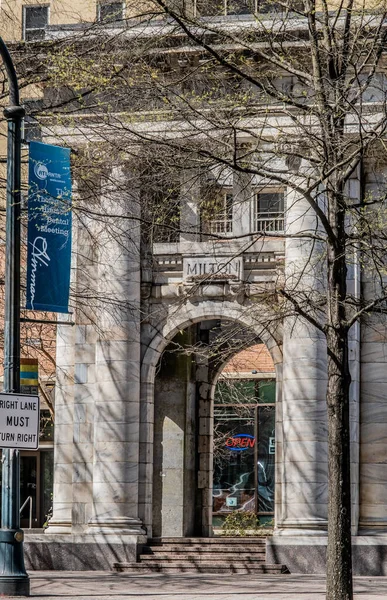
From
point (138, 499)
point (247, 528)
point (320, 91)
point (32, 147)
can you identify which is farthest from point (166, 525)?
point (320, 91)

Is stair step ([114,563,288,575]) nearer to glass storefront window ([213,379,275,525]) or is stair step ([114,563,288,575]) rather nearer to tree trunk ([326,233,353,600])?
tree trunk ([326,233,353,600])

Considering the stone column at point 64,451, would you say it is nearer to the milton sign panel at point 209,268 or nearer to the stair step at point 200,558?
the stair step at point 200,558

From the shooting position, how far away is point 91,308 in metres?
31.2

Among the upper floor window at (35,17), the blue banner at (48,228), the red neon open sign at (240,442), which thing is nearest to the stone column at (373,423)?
the blue banner at (48,228)

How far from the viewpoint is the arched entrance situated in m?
34.2

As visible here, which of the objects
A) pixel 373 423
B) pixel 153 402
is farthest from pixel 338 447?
pixel 153 402

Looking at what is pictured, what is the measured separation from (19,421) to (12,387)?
83 centimetres

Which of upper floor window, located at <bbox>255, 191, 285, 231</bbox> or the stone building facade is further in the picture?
upper floor window, located at <bbox>255, 191, 285, 231</bbox>

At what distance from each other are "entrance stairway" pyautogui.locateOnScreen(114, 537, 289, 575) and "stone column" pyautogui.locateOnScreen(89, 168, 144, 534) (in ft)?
2.38

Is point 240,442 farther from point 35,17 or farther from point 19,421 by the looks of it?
point 19,421

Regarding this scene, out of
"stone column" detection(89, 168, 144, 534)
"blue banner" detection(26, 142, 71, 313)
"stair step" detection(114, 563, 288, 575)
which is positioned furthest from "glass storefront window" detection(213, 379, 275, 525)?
"blue banner" detection(26, 142, 71, 313)

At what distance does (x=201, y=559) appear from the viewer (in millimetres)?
31000

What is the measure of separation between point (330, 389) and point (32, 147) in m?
6.08

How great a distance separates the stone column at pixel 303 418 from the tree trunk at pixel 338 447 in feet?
28.8
